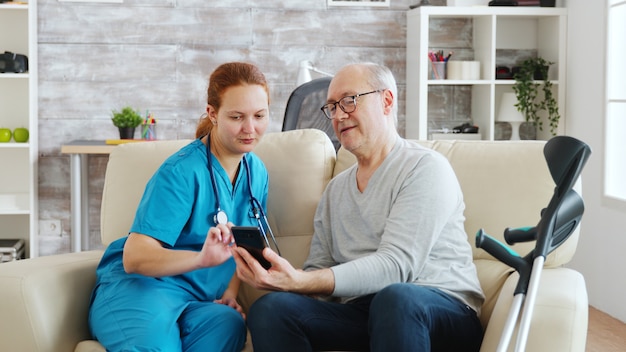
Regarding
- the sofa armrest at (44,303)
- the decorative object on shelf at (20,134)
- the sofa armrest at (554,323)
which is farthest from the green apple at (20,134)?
the sofa armrest at (554,323)

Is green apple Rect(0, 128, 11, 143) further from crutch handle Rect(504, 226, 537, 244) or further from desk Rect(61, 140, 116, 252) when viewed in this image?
crutch handle Rect(504, 226, 537, 244)

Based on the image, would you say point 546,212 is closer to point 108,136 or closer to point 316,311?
point 316,311

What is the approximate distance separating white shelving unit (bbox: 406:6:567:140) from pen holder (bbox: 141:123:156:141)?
5.25 ft

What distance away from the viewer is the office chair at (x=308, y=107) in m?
3.73

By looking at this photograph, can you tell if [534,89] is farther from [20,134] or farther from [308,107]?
[20,134]

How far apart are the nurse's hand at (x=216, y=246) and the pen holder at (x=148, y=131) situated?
3.01 m

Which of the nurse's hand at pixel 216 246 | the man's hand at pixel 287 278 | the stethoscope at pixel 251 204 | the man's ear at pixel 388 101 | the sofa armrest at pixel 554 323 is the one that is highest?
the man's ear at pixel 388 101

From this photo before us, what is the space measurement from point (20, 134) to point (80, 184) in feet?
1.53

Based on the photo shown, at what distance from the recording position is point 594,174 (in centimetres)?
435

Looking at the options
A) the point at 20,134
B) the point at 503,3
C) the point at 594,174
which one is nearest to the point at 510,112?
the point at 503,3

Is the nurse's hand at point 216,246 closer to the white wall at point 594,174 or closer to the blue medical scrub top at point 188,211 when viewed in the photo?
the blue medical scrub top at point 188,211

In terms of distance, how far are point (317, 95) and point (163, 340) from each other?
1.93 metres

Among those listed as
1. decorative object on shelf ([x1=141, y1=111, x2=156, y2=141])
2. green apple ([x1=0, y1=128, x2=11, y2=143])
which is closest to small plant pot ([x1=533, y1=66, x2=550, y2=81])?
decorative object on shelf ([x1=141, y1=111, x2=156, y2=141])

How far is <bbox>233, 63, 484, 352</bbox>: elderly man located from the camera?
77.9 inches
